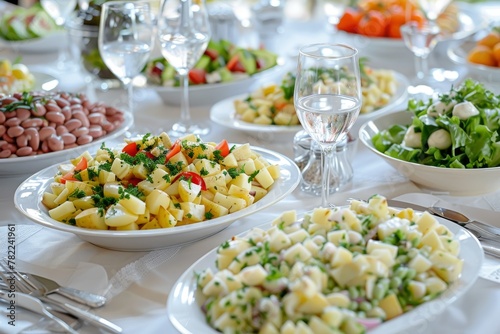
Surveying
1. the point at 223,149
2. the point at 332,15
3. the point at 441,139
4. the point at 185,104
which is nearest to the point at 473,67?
the point at 332,15

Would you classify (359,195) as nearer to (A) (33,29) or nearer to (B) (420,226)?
(B) (420,226)

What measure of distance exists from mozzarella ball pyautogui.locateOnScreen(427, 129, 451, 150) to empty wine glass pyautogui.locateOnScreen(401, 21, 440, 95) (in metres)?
0.72

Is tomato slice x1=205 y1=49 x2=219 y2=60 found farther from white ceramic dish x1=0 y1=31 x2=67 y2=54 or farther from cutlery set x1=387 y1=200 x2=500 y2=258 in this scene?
cutlery set x1=387 y1=200 x2=500 y2=258

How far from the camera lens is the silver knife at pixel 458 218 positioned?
1.38m

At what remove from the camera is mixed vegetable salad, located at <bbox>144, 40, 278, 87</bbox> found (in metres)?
2.34

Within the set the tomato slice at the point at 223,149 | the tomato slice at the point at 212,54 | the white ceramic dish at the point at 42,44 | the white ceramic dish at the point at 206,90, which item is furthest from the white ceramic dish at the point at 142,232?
the white ceramic dish at the point at 42,44

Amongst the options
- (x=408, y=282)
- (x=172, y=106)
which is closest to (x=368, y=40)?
(x=172, y=106)

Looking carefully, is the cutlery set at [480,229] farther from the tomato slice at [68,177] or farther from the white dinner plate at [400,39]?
the white dinner plate at [400,39]

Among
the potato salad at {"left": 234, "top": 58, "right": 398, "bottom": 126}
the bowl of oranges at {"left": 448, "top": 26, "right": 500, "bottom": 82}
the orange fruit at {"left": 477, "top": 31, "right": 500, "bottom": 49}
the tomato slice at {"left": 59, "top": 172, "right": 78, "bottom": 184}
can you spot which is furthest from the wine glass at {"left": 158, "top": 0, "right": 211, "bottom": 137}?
the orange fruit at {"left": 477, "top": 31, "right": 500, "bottom": 49}

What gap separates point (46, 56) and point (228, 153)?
5.45 ft

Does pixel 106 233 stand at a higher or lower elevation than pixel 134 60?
lower

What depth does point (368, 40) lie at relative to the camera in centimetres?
274

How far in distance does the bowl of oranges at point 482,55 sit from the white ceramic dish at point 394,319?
1.26m

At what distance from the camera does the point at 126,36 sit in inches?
80.2
